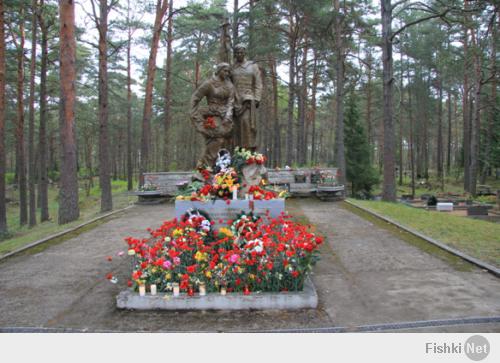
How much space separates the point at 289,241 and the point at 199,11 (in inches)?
596

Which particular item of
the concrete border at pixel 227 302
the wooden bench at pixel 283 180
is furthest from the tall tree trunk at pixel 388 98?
the concrete border at pixel 227 302

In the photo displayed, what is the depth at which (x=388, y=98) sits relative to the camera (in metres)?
14.9

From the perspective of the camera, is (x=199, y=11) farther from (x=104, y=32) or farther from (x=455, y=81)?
(x=455, y=81)

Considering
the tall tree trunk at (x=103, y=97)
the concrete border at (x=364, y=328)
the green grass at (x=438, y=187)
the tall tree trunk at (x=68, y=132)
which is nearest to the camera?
the concrete border at (x=364, y=328)

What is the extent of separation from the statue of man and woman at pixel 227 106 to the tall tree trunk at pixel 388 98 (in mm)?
8778

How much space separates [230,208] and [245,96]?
2863 millimetres

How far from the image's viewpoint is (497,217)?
15.4 m

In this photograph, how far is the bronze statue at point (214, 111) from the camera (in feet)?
25.4

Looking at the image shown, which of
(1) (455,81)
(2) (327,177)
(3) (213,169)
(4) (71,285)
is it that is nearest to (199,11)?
(2) (327,177)

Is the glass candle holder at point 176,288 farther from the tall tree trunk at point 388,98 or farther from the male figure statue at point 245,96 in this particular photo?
the tall tree trunk at point 388,98

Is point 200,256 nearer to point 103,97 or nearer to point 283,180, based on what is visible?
point 103,97

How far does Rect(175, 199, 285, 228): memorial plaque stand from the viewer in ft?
19.7

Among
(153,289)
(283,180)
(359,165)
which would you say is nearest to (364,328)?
(153,289)

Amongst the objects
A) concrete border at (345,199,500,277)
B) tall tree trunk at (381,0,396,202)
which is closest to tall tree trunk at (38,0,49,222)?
tall tree trunk at (381,0,396,202)
